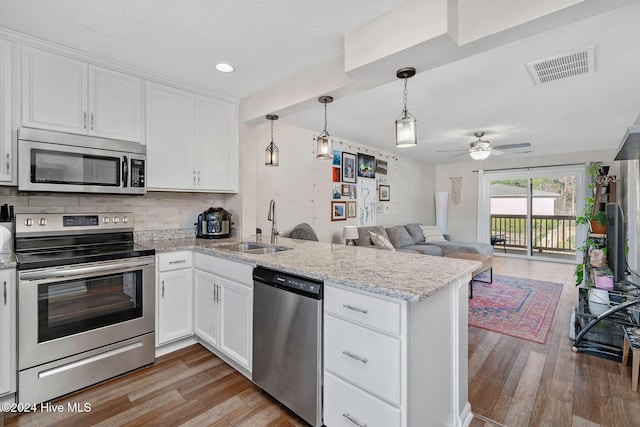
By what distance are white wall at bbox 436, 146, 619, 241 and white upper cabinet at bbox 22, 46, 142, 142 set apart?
7085 mm

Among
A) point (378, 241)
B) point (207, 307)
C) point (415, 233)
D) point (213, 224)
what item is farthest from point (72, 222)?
point (415, 233)

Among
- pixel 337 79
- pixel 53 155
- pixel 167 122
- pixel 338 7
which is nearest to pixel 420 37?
pixel 338 7

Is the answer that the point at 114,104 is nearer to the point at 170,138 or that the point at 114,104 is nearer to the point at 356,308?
the point at 170,138

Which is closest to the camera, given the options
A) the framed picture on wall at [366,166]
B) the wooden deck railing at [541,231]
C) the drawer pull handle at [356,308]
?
the drawer pull handle at [356,308]

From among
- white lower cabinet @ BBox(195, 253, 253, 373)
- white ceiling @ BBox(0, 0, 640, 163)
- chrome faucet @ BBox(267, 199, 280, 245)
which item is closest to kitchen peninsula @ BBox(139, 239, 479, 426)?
white lower cabinet @ BBox(195, 253, 253, 373)

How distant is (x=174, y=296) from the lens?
98.9 inches

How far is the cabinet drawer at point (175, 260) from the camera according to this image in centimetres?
243

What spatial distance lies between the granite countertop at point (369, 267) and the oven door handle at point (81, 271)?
0.20 m

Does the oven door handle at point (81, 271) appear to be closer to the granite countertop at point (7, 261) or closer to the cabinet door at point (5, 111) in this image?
the granite countertop at point (7, 261)

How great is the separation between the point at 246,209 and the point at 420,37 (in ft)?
7.61

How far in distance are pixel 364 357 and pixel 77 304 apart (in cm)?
194

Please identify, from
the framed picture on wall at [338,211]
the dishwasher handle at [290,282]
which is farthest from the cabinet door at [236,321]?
the framed picture on wall at [338,211]

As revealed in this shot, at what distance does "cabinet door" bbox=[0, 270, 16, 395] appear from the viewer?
176cm

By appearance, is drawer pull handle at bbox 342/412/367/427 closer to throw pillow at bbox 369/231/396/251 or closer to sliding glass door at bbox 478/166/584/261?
throw pillow at bbox 369/231/396/251
